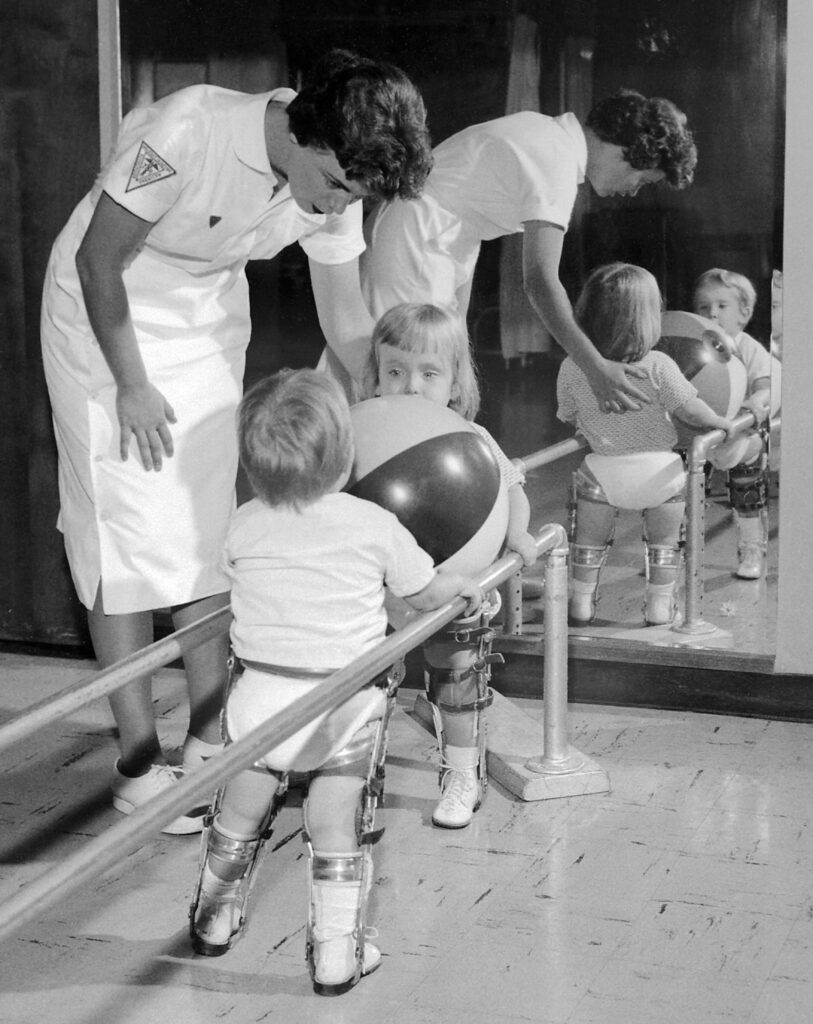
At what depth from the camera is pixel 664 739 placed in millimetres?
3451

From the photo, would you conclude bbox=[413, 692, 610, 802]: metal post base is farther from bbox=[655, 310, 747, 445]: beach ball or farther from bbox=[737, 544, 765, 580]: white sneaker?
bbox=[655, 310, 747, 445]: beach ball

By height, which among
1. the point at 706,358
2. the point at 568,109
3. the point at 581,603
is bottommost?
the point at 581,603

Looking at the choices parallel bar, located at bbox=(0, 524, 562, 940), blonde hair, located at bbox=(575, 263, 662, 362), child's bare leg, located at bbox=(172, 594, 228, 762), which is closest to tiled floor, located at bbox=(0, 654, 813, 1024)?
child's bare leg, located at bbox=(172, 594, 228, 762)

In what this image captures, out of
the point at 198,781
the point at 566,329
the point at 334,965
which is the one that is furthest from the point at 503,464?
the point at 198,781

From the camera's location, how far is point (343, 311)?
11.8ft

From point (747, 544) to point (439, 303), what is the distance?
925mm

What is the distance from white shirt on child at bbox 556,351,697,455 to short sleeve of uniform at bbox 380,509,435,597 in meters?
1.32

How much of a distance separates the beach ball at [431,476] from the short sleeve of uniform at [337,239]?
819 millimetres

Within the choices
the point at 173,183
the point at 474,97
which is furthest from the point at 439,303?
the point at 173,183

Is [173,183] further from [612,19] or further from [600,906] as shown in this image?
[600,906]

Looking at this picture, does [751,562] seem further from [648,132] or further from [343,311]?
[343,311]

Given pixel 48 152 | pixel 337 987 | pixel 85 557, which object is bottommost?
pixel 337 987

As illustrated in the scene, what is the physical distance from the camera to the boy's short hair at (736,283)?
11.2 ft

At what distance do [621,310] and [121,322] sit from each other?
4.13 feet
